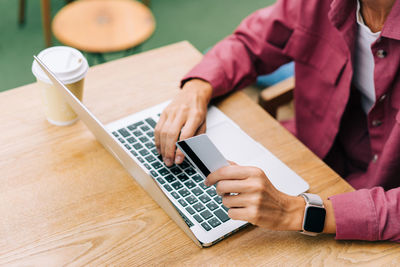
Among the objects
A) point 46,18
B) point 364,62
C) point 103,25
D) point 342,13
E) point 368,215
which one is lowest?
point 46,18

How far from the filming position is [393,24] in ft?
2.95

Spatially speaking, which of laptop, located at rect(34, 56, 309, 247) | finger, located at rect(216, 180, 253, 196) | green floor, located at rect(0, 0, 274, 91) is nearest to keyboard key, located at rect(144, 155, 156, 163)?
laptop, located at rect(34, 56, 309, 247)

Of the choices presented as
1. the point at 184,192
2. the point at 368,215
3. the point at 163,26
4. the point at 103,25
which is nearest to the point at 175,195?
the point at 184,192

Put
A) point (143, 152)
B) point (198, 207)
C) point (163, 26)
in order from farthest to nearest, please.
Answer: point (163, 26) → point (143, 152) → point (198, 207)

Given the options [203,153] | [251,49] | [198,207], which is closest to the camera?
[203,153]

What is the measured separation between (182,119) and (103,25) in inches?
51.1

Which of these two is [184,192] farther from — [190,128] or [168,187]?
[190,128]

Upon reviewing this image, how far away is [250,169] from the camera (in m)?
0.77

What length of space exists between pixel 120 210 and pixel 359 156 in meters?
0.75

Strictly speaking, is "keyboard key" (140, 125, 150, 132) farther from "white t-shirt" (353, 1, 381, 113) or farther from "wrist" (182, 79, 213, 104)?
"white t-shirt" (353, 1, 381, 113)

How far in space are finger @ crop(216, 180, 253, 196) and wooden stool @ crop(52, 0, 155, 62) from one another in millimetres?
1330

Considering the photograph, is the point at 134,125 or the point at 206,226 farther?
the point at 134,125

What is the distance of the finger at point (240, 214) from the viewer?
0.76 meters

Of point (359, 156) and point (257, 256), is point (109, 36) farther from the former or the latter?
point (257, 256)
